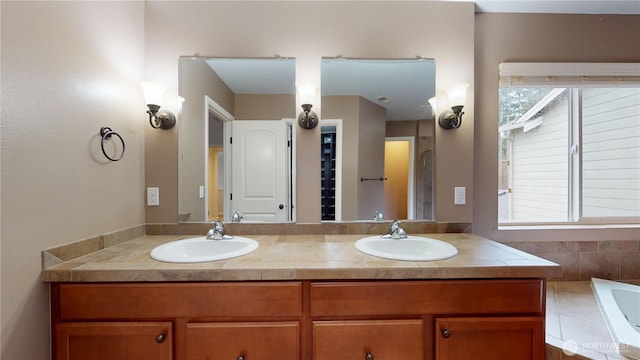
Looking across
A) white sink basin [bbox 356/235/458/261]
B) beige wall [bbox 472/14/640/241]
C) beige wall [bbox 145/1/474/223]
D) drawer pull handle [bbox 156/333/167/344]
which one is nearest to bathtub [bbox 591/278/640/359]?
beige wall [bbox 472/14/640/241]

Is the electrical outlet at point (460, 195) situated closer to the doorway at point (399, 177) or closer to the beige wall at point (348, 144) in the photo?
the doorway at point (399, 177)

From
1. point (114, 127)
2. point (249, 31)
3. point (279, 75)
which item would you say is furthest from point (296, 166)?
point (114, 127)

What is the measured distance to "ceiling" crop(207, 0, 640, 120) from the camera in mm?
1628

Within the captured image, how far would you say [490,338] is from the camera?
3.48 feet

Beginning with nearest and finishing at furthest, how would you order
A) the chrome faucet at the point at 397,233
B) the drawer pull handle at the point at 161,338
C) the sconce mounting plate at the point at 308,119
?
the drawer pull handle at the point at 161,338 → the chrome faucet at the point at 397,233 → the sconce mounting plate at the point at 308,119

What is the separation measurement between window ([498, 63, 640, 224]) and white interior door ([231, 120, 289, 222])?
1.61 m

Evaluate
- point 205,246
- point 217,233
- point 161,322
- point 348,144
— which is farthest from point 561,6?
point 161,322

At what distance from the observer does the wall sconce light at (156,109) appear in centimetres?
151

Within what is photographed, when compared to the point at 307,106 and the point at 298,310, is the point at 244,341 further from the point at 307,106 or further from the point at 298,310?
the point at 307,106

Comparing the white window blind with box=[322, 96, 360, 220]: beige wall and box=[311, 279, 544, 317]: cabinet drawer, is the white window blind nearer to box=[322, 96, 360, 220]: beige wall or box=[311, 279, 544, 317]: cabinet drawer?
box=[322, 96, 360, 220]: beige wall

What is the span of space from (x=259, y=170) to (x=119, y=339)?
3.52 ft

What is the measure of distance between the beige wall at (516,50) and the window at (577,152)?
0.12m

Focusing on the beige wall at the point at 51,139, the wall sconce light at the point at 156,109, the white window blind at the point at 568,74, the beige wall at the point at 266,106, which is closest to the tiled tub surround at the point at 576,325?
the white window blind at the point at 568,74

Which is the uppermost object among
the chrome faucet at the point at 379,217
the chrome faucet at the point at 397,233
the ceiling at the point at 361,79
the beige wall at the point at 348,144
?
the ceiling at the point at 361,79
